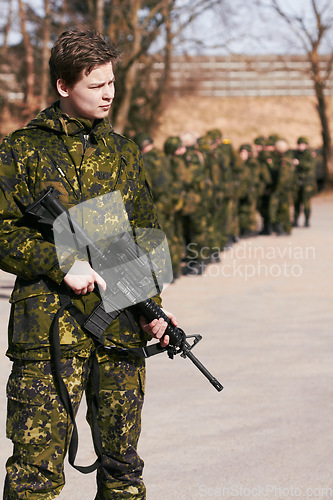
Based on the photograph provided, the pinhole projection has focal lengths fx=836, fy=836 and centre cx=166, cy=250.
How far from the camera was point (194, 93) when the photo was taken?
35.7m

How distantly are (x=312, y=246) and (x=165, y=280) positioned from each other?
10750 millimetres

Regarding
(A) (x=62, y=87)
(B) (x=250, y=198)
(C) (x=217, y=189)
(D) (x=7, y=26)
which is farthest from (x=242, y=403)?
(D) (x=7, y=26)

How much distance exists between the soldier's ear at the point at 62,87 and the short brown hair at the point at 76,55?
1cm

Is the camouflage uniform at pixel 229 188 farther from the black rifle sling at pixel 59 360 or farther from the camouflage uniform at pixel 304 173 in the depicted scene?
the black rifle sling at pixel 59 360

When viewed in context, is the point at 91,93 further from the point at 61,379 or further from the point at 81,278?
the point at 61,379

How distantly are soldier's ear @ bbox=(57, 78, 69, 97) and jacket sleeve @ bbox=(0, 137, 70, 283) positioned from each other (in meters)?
0.21

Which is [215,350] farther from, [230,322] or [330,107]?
[330,107]

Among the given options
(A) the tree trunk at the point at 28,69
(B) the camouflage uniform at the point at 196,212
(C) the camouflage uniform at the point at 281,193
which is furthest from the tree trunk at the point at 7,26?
(B) the camouflage uniform at the point at 196,212

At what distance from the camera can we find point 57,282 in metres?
2.47

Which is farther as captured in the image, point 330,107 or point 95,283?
point 330,107

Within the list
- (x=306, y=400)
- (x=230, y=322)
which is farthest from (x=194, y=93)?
(x=306, y=400)

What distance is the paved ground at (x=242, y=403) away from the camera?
375 cm

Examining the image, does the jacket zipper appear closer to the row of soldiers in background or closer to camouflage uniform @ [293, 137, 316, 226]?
the row of soldiers in background

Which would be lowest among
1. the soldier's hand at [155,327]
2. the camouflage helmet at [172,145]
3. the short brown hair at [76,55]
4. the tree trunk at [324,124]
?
the tree trunk at [324,124]
